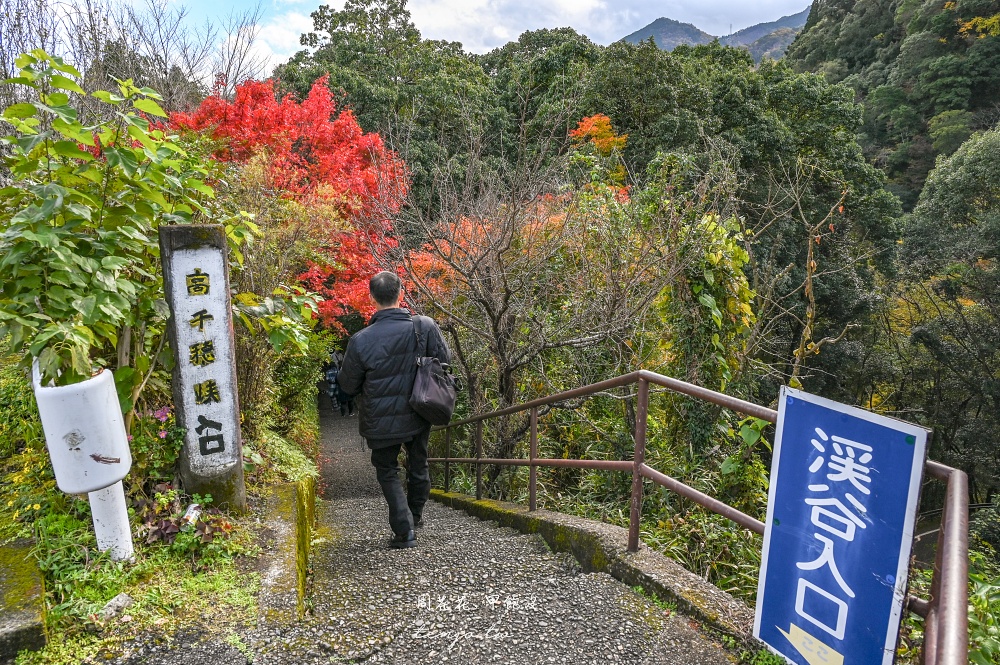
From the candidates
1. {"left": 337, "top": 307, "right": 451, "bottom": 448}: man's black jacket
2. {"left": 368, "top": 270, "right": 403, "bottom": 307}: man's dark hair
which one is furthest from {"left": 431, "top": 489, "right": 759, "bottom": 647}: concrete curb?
{"left": 368, "top": 270, "right": 403, "bottom": 307}: man's dark hair

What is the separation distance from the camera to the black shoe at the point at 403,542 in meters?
3.62

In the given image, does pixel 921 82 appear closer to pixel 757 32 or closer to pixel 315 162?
pixel 315 162

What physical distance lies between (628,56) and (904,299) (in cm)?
1091

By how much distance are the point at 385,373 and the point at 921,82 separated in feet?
98.7

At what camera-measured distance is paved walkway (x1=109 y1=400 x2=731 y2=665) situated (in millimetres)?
2162

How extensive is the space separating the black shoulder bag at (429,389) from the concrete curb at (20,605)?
74.6 inches

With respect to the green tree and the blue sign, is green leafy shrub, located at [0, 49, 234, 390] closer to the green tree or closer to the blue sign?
the blue sign

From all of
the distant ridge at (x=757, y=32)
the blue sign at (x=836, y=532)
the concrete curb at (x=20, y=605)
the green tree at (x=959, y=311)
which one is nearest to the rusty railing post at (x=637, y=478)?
the blue sign at (x=836, y=532)

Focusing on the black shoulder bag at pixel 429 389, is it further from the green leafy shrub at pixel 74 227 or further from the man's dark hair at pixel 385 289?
the green leafy shrub at pixel 74 227

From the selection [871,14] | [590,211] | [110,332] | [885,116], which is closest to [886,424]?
[110,332]

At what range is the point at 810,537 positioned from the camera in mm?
1651

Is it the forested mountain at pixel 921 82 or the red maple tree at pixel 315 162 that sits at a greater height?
the forested mountain at pixel 921 82

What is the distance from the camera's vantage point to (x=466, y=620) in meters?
2.45

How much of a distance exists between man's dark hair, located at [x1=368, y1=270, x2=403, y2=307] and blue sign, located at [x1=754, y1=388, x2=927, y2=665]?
2.38 metres
